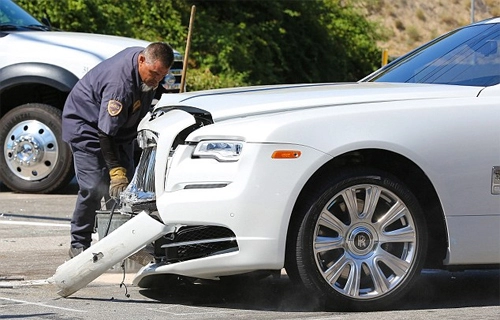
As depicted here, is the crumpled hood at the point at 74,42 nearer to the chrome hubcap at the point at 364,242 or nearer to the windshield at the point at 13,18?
the windshield at the point at 13,18

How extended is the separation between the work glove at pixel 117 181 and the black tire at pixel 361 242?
162 centimetres

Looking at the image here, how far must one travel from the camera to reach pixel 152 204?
663cm

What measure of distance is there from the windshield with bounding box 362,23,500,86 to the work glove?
1.77 metres

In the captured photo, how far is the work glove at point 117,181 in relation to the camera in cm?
753

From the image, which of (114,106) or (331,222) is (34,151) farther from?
(331,222)

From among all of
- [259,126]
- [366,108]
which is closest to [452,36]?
[366,108]

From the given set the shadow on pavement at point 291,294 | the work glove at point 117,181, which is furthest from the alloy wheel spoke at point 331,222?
the work glove at point 117,181

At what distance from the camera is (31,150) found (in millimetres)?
12195

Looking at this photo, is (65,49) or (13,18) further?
(13,18)

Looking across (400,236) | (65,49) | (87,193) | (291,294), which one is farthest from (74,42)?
(400,236)

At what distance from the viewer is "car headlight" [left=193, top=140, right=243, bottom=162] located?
6.31 meters

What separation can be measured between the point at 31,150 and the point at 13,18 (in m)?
1.72

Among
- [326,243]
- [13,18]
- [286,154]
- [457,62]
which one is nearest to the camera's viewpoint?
→ [286,154]

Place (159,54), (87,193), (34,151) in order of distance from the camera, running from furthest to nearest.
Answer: (34,151), (87,193), (159,54)
